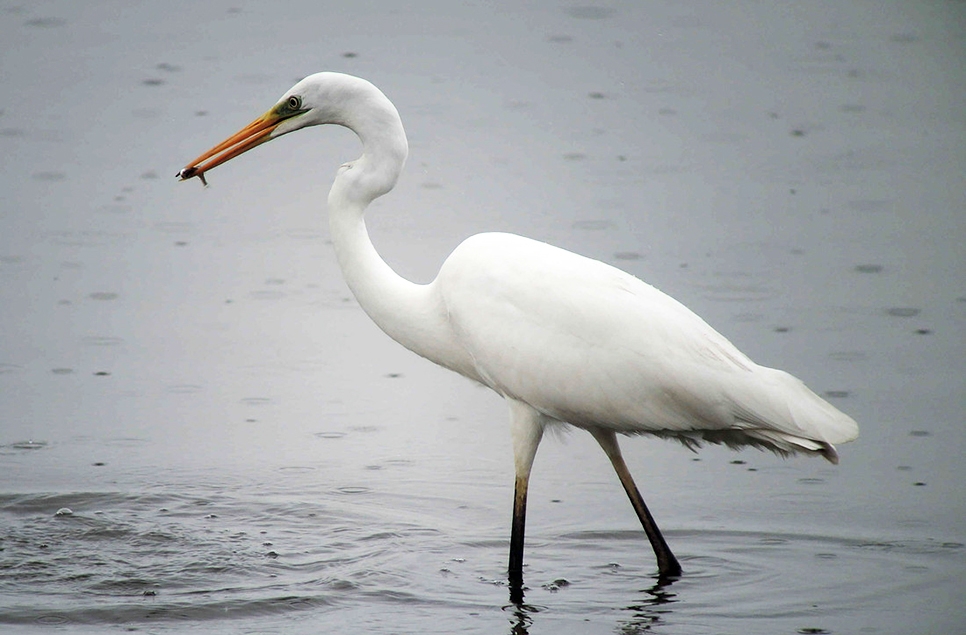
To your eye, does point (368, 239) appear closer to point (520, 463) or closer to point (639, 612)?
point (520, 463)

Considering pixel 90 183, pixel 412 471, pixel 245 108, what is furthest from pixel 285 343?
pixel 245 108

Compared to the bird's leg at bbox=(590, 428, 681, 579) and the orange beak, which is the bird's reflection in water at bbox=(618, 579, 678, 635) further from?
the orange beak

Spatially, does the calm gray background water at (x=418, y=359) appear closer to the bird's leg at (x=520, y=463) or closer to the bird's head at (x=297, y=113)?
the bird's leg at (x=520, y=463)

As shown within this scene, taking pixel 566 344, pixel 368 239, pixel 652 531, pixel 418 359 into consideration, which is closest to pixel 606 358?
pixel 566 344

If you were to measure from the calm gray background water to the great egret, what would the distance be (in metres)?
0.35

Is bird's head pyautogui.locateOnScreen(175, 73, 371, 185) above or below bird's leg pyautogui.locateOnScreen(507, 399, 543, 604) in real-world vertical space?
above

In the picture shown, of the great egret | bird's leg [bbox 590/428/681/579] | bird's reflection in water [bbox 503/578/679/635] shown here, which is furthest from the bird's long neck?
bird's reflection in water [bbox 503/578/679/635]

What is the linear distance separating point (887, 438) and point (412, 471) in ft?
7.33

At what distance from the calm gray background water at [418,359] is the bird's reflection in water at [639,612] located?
14 mm

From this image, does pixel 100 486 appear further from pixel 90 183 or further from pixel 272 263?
pixel 90 183

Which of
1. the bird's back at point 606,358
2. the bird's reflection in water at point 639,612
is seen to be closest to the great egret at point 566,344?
the bird's back at point 606,358

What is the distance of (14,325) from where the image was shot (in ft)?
26.0

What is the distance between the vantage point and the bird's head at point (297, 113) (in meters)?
5.34

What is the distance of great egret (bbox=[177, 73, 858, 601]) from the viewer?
16.5ft
